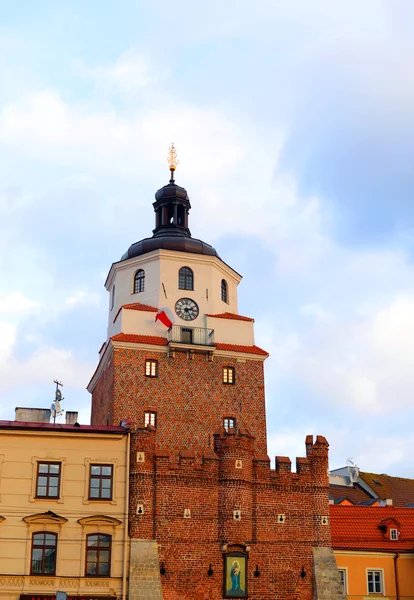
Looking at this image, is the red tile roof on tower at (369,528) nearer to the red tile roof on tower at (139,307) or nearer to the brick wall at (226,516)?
the brick wall at (226,516)

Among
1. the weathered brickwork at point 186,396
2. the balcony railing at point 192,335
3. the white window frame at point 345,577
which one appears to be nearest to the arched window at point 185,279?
the balcony railing at point 192,335

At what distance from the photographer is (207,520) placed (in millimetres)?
37219

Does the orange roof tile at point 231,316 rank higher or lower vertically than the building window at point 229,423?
higher

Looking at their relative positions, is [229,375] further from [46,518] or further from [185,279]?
[46,518]

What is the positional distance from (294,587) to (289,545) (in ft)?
5.90

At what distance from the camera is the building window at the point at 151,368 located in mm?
44875

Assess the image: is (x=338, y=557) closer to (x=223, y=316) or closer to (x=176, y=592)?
(x=176, y=592)

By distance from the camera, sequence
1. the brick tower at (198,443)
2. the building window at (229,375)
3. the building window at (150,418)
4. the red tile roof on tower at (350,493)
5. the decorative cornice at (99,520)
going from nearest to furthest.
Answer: the decorative cornice at (99,520) < the brick tower at (198,443) < the building window at (150,418) < the building window at (229,375) < the red tile roof on tower at (350,493)

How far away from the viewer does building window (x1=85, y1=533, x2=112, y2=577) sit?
1367 inches

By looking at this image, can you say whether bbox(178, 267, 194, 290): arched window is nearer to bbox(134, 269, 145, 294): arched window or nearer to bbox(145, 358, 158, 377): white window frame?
bbox(134, 269, 145, 294): arched window

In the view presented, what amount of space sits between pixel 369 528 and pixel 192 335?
13.8m

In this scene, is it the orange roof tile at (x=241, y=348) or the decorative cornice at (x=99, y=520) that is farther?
the orange roof tile at (x=241, y=348)

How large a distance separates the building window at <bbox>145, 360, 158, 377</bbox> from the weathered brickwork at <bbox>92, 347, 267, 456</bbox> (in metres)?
0.19

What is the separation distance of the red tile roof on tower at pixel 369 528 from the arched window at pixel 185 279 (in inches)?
573
